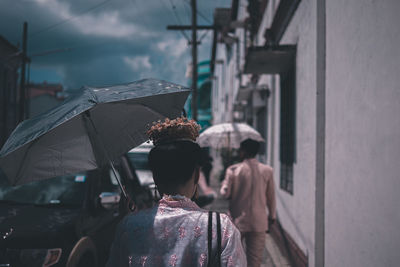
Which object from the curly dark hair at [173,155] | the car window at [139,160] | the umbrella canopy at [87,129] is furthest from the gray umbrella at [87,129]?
the car window at [139,160]

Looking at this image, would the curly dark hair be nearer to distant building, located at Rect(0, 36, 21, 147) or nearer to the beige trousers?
the beige trousers

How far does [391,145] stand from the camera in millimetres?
2887

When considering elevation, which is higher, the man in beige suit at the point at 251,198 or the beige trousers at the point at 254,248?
the man in beige suit at the point at 251,198

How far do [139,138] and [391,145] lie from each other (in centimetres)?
189

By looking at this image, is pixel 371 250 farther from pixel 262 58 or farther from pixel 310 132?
pixel 262 58

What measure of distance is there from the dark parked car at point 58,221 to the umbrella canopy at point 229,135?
2.62 meters

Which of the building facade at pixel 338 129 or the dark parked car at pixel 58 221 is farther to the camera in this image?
the dark parked car at pixel 58 221

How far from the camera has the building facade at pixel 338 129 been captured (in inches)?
116

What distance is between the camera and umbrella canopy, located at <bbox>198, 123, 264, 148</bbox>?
23.4 ft

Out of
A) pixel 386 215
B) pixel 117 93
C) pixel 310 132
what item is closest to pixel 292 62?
pixel 310 132

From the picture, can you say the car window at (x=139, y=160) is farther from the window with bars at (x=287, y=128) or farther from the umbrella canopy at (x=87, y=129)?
the umbrella canopy at (x=87, y=129)

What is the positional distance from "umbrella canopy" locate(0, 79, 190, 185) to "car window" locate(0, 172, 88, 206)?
1809 millimetres

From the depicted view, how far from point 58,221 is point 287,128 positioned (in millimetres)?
5244

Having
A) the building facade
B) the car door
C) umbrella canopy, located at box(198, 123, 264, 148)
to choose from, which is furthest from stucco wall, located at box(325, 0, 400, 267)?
umbrella canopy, located at box(198, 123, 264, 148)
